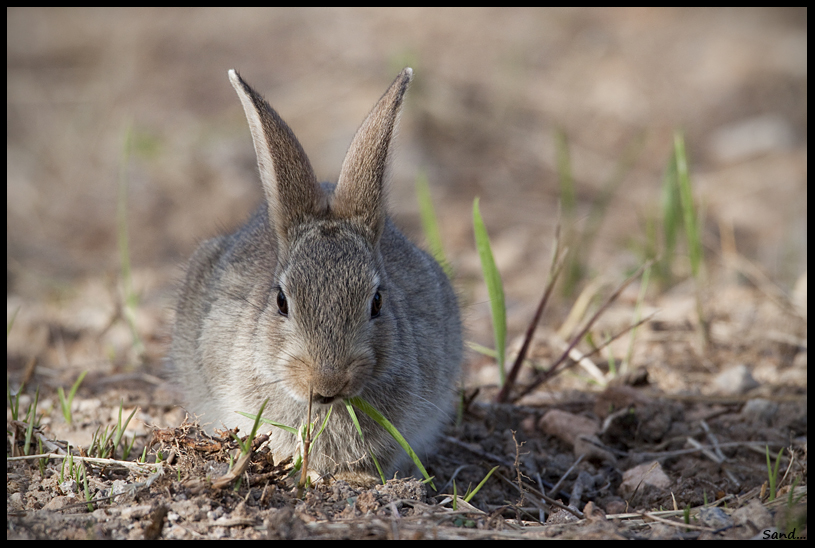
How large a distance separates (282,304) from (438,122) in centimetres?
678

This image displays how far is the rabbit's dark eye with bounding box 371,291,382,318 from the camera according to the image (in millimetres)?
3814

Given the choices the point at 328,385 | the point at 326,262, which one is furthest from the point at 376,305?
the point at 328,385

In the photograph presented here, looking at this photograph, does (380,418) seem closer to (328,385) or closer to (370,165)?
(328,385)

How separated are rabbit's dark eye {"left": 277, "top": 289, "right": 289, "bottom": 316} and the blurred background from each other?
344 cm

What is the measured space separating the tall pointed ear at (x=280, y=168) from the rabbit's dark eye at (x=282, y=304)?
415 mm

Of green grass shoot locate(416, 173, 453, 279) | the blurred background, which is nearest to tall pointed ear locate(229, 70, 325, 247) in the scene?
green grass shoot locate(416, 173, 453, 279)

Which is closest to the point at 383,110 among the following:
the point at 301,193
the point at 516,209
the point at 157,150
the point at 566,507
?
the point at 301,193

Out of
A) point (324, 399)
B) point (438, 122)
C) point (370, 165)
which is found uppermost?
point (438, 122)

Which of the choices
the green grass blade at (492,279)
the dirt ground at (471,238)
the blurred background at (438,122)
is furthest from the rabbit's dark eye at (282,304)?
the blurred background at (438,122)

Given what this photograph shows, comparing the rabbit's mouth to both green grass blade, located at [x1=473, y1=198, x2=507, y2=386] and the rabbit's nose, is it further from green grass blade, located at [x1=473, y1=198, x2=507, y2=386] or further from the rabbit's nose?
green grass blade, located at [x1=473, y1=198, x2=507, y2=386]

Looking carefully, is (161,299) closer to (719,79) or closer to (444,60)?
(444,60)

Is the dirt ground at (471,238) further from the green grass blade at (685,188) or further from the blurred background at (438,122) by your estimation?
the green grass blade at (685,188)

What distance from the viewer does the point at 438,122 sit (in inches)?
398
